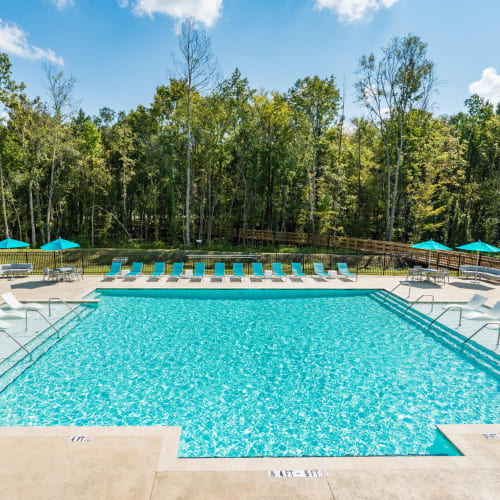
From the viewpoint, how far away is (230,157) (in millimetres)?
20281

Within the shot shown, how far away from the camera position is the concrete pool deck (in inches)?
117

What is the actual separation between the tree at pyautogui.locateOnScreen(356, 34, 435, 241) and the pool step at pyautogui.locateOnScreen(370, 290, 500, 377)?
10304 millimetres

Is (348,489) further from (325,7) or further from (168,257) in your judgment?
(325,7)

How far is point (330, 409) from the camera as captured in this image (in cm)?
500

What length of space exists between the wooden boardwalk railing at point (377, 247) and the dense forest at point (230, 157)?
2.56ft

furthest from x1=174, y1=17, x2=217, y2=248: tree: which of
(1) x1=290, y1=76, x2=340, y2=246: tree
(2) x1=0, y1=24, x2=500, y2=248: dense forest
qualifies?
(1) x1=290, y1=76, x2=340, y2=246: tree

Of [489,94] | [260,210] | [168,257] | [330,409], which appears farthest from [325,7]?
[489,94]

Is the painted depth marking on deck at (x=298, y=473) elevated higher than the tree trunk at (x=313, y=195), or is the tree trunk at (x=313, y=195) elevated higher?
the tree trunk at (x=313, y=195)

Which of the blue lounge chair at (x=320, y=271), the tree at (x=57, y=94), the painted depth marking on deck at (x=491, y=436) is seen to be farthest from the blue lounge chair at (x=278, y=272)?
the tree at (x=57, y=94)

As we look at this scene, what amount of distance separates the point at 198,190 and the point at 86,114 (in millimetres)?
15292

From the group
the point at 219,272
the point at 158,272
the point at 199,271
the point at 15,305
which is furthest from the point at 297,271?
the point at 15,305

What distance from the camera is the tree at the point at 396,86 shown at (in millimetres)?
18328

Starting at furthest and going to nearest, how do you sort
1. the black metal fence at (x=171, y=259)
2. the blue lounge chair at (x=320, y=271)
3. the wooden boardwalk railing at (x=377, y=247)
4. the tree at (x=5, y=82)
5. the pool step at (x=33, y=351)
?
the tree at (x=5, y=82) < the black metal fence at (x=171, y=259) < the wooden boardwalk railing at (x=377, y=247) < the blue lounge chair at (x=320, y=271) < the pool step at (x=33, y=351)

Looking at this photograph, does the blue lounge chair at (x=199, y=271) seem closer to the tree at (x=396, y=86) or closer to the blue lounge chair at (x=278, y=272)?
the blue lounge chair at (x=278, y=272)
